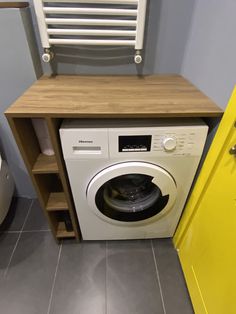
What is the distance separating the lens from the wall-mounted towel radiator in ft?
2.81

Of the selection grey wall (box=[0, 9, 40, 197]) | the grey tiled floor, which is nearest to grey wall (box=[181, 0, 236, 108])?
grey wall (box=[0, 9, 40, 197])

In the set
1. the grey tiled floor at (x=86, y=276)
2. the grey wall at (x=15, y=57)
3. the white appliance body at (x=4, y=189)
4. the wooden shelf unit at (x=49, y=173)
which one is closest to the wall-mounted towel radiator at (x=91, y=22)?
the grey wall at (x=15, y=57)

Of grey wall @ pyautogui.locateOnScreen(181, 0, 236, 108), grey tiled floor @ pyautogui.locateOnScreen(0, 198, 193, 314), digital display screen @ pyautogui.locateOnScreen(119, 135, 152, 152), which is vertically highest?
grey wall @ pyautogui.locateOnScreen(181, 0, 236, 108)

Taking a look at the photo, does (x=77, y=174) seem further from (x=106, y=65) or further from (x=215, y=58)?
(x=215, y=58)

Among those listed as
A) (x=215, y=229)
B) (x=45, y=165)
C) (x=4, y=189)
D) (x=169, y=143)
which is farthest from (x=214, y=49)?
(x=4, y=189)

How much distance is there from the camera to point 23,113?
27.8 inches

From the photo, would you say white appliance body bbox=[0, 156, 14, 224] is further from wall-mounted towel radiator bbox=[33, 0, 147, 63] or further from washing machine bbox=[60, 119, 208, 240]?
wall-mounted towel radiator bbox=[33, 0, 147, 63]

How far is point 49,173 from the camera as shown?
967 millimetres

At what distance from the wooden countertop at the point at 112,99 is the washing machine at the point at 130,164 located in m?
0.07

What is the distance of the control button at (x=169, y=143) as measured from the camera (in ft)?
2.59

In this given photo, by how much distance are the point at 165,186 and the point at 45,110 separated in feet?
1.99

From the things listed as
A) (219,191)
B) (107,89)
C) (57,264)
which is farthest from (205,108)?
(57,264)

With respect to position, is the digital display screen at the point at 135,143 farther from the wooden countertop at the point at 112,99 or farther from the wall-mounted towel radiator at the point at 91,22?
the wall-mounted towel radiator at the point at 91,22

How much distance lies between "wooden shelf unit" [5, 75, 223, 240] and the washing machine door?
0.55 ft
